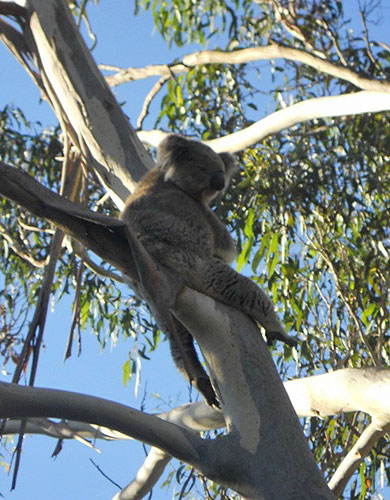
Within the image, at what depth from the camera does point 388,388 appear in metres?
→ 2.81

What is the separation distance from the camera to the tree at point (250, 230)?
2.31m

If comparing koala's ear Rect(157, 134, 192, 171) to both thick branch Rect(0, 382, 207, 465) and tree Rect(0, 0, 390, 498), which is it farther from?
thick branch Rect(0, 382, 207, 465)

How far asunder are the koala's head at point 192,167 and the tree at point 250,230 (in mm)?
131

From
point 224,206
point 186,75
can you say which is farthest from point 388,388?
point 186,75

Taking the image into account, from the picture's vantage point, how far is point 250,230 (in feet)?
15.0

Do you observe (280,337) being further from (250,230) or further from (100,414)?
(250,230)

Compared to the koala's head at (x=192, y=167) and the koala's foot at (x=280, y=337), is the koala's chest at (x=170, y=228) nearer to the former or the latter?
the koala's head at (x=192, y=167)

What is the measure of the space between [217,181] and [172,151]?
25 cm

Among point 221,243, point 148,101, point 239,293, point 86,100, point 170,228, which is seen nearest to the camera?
point 239,293

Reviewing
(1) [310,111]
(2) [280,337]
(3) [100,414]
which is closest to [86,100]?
(2) [280,337]

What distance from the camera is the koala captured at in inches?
110

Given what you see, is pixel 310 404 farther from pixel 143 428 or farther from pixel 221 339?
pixel 143 428

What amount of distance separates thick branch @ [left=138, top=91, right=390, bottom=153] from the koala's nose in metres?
1.19

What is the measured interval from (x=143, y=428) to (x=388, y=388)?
995mm
